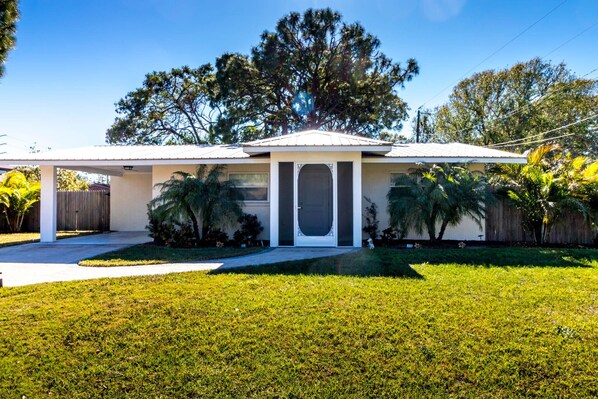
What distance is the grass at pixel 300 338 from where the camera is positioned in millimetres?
3127

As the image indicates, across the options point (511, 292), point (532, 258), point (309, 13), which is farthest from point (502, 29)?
point (511, 292)

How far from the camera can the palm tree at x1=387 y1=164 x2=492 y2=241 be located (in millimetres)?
9328

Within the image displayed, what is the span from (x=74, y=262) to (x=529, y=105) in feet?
92.3

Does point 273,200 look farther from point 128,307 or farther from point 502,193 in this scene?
point 502,193

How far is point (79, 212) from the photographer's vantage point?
51.3 feet

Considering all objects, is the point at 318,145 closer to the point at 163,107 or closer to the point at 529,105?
the point at 163,107

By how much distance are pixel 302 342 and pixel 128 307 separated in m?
2.50

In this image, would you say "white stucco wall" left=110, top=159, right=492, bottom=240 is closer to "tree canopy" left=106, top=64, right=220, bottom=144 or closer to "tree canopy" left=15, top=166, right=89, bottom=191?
"tree canopy" left=15, top=166, right=89, bottom=191

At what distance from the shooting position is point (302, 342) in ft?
12.3

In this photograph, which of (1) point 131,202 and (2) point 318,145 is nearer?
(2) point 318,145

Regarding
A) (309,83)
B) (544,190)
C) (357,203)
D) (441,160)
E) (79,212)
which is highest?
(309,83)

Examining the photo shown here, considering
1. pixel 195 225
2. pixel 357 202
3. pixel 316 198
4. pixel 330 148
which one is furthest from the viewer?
pixel 316 198

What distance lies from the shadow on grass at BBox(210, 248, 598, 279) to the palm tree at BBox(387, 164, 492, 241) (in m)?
1.12

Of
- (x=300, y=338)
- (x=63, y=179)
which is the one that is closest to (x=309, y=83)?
(x=63, y=179)
